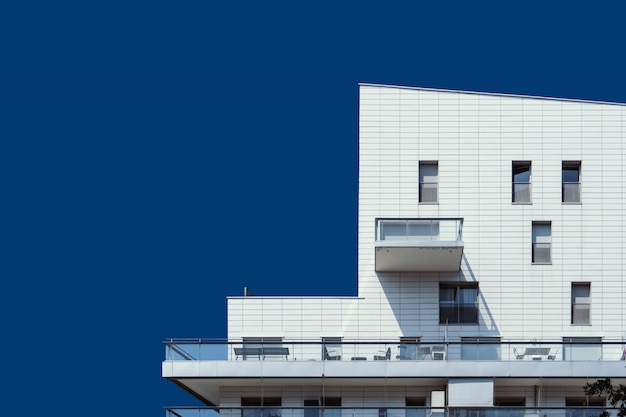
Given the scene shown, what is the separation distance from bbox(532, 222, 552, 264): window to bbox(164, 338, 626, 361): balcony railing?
3.15m

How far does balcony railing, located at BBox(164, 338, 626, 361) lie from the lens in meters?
53.9

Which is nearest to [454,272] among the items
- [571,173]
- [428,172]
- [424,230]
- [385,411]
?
[424,230]

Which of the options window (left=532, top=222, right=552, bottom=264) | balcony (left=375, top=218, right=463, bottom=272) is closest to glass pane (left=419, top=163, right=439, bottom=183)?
balcony (left=375, top=218, right=463, bottom=272)

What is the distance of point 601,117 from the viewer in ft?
188

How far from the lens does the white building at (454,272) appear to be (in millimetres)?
54312

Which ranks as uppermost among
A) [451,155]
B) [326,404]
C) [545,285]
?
[451,155]

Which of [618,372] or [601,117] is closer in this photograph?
[618,372]

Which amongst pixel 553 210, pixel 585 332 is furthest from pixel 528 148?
pixel 585 332

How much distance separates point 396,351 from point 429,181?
591 centimetres

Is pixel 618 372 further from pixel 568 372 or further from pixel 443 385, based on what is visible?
pixel 443 385

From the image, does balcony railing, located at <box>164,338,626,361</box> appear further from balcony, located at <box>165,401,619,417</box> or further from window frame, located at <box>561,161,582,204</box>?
window frame, located at <box>561,161,582,204</box>

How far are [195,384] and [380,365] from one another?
18.5ft

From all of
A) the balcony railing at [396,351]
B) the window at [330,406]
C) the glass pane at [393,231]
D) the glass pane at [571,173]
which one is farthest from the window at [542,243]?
the window at [330,406]

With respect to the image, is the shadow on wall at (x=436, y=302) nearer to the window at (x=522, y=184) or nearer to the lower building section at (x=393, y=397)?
the lower building section at (x=393, y=397)
